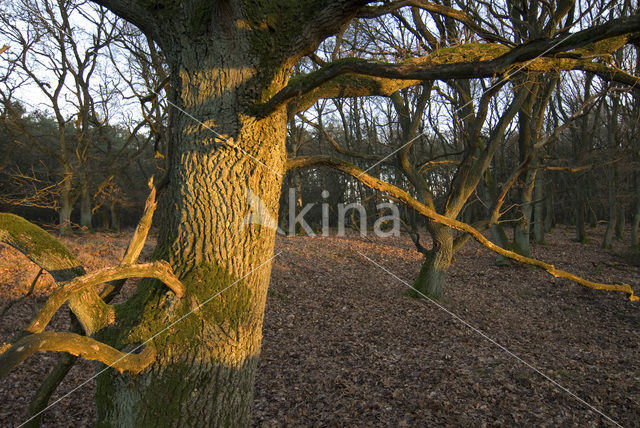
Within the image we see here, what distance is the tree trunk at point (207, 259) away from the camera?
2.37 metres

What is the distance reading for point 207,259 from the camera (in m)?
2.50

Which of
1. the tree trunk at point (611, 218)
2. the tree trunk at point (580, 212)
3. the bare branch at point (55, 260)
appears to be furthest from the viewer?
the tree trunk at point (580, 212)

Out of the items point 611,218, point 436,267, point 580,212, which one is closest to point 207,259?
point 436,267

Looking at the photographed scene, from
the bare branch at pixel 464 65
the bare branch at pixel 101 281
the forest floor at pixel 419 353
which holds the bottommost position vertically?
the forest floor at pixel 419 353

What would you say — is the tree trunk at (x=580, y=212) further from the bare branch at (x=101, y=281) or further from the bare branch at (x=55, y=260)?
the bare branch at (x=55, y=260)

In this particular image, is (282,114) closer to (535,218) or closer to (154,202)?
(154,202)

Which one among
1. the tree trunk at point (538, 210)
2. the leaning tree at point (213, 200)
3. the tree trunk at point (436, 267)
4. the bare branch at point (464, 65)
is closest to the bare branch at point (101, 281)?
the leaning tree at point (213, 200)

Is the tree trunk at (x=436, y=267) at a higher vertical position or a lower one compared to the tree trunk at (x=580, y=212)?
lower

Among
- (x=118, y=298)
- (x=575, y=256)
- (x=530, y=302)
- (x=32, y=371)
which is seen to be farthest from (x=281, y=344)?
(x=575, y=256)

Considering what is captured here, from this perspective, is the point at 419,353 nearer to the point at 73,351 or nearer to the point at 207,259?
the point at 207,259

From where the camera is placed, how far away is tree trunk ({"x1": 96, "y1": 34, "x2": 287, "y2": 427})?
2.37 m

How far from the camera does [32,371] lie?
4953mm

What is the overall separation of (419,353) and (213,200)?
4589 millimetres

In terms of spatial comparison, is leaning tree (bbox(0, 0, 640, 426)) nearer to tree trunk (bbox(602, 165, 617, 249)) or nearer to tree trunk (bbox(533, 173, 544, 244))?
tree trunk (bbox(533, 173, 544, 244))
